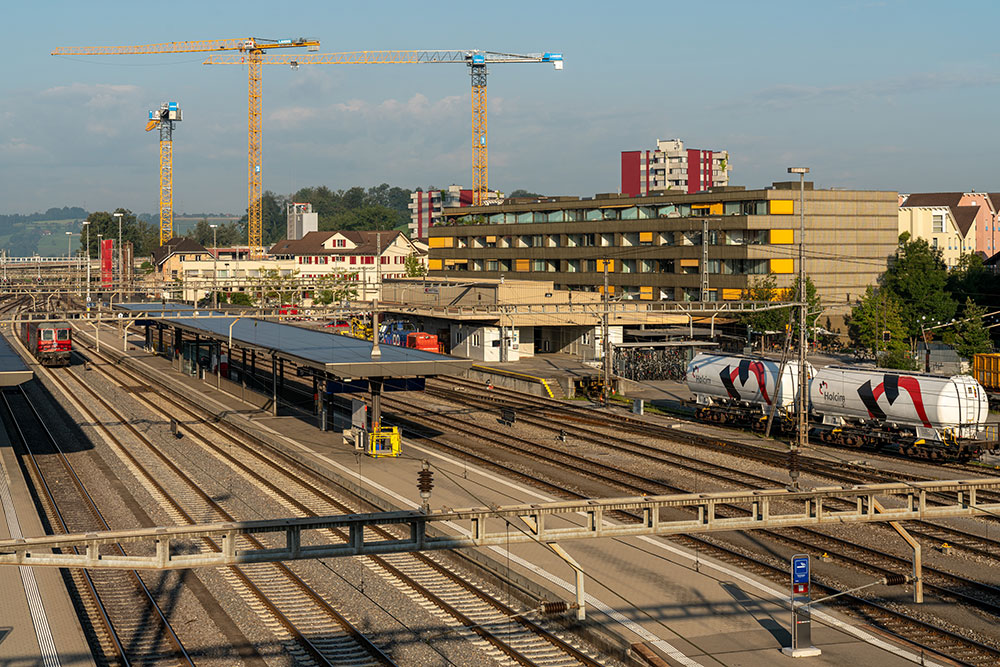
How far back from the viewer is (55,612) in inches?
830

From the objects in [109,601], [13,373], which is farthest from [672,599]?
[13,373]

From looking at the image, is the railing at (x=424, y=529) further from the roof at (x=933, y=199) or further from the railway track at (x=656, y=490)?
the roof at (x=933, y=199)

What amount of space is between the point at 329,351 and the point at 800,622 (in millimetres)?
28787

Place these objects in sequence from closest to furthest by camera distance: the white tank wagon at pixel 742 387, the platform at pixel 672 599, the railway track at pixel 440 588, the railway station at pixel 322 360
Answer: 1. the platform at pixel 672 599
2. the railway track at pixel 440 588
3. the railway station at pixel 322 360
4. the white tank wagon at pixel 742 387

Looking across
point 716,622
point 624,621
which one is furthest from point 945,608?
point 624,621

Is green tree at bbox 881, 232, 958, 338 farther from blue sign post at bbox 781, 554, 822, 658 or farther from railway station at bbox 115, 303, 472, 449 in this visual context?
blue sign post at bbox 781, 554, 822, 658

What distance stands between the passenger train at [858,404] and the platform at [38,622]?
97.5 feet

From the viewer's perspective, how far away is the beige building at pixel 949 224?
117 meters

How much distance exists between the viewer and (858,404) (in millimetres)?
41312

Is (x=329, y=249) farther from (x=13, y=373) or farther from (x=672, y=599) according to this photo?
(x=672, y=599)

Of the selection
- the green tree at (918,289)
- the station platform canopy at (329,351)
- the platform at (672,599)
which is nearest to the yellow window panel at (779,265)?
the green tree at (918,289)

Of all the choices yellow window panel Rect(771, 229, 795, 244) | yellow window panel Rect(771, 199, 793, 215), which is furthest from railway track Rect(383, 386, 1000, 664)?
yellow window panel Rect(771, 199, 793, 215)

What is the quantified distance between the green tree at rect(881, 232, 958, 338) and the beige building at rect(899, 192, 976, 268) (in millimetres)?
23883

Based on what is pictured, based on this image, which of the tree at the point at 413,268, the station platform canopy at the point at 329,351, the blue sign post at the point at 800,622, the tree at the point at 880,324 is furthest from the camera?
the tree at the point at 413,268
